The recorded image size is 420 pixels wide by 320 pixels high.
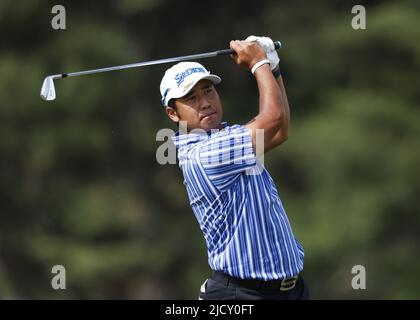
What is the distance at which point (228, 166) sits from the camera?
4.46 m

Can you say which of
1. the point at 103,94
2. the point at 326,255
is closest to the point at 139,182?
the point at 103,94

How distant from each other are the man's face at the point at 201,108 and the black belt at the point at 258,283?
637 mm

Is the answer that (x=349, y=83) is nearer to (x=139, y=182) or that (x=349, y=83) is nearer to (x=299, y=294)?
(x=139, y=182)

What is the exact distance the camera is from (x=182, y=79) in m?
4.71

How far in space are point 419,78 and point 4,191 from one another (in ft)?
18.8

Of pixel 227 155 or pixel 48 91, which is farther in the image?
pixel 48 91

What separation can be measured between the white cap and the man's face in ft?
0.10

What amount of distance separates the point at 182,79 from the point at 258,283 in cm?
93

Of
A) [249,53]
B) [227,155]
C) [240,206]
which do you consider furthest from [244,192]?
[249,53]

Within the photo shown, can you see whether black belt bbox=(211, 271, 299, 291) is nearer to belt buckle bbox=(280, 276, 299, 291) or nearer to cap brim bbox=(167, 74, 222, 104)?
belt buckle bbox=(280, 276, 299, 291)

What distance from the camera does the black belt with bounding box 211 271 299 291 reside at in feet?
15.0

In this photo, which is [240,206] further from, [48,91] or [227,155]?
[48,91]

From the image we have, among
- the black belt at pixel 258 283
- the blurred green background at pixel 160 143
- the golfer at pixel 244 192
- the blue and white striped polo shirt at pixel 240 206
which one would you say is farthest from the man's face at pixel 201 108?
the blurred green background at pixel 160 143

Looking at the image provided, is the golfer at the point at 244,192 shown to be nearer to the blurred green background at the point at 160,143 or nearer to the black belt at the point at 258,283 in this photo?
the black belt at the point at 258,283
